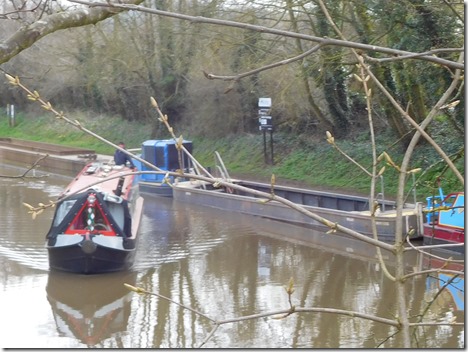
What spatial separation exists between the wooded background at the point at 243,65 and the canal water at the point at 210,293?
2.86 metres

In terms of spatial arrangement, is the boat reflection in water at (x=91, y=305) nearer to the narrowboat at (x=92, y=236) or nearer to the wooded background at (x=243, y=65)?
the narrowboat at (x=92, y=236)

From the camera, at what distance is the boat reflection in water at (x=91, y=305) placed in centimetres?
1001

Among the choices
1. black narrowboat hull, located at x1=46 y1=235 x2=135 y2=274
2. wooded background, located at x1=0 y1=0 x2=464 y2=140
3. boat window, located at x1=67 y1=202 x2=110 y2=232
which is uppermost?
wooded background, located at x1=0 y1=0 x2=464 y2=140

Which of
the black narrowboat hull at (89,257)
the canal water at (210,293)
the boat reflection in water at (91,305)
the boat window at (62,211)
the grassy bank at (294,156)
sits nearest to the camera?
the canal water at (210,293)

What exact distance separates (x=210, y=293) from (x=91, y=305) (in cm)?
178

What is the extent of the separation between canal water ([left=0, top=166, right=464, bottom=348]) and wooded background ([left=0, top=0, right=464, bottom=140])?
2.86 m

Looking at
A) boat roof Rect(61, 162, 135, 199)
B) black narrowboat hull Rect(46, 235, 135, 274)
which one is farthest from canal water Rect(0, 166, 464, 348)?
boat roof Rect(61, 162, 135, 199)

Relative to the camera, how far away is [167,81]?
Result: 27328 mm

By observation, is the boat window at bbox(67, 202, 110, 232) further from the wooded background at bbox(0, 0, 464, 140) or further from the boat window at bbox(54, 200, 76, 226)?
the wooded background at bbox(0, 0, 464, 140)

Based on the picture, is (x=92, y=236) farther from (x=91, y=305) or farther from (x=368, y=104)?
(x=368, y=104)

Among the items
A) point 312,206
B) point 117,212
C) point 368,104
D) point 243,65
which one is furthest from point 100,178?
point 368,104

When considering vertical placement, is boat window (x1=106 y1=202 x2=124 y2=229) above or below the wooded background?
below

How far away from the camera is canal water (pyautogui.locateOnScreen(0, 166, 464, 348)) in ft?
31.1

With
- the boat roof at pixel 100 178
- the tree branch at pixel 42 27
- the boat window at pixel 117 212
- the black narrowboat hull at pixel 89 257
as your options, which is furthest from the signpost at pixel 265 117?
the tree branch at pixel 42 27
